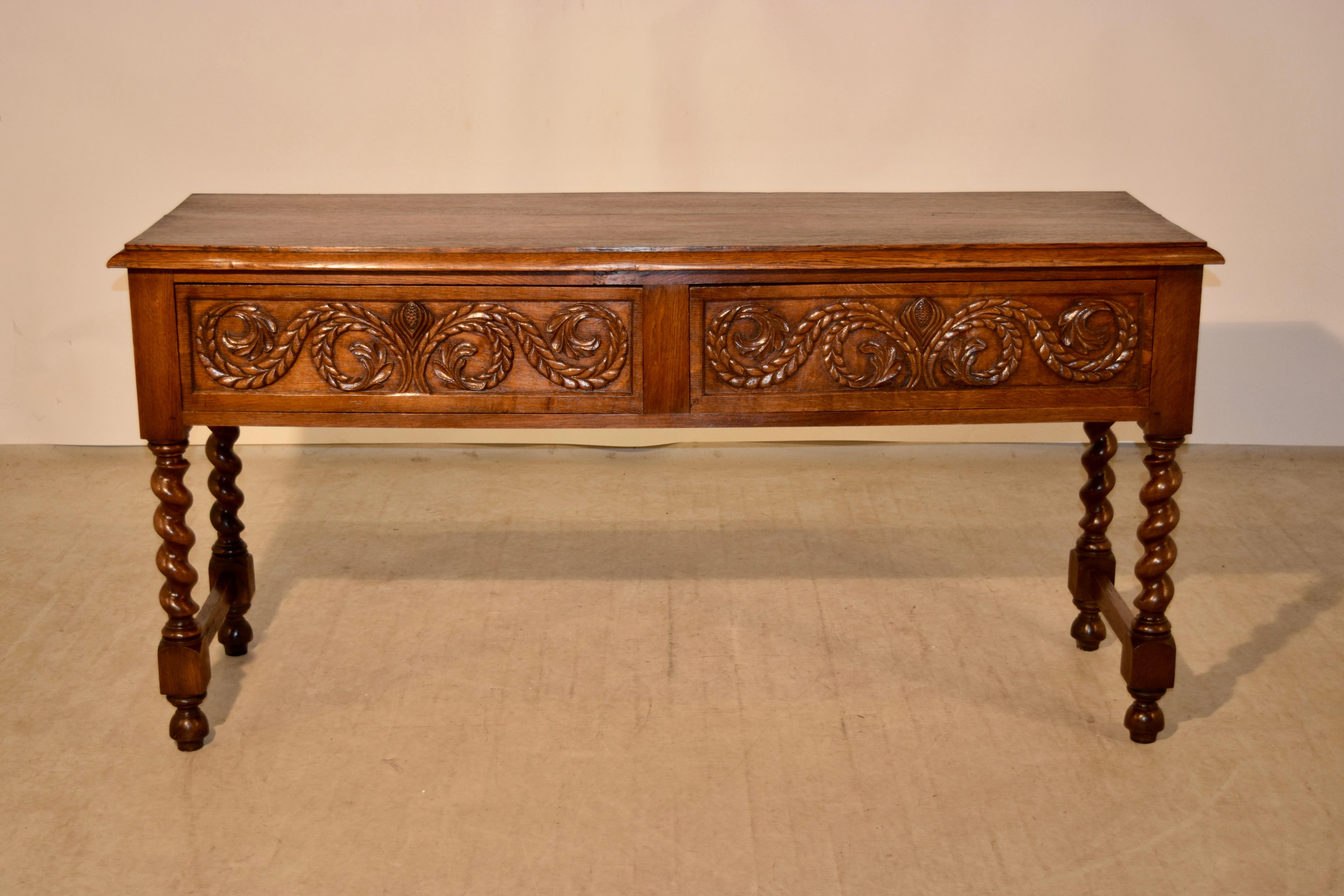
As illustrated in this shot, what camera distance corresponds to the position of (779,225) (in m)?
2.95

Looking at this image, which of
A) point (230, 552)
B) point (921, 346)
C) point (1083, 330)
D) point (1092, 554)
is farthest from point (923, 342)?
point (230, 552)

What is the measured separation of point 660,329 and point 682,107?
209 cm

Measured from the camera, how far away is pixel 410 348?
2.78 metres

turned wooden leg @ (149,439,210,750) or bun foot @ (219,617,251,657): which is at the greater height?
turned wooden leg @ (149,439,210,750)

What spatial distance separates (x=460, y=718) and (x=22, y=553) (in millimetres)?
1661

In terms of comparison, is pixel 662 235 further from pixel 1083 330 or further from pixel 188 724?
pixel 188 724

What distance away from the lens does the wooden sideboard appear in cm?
272

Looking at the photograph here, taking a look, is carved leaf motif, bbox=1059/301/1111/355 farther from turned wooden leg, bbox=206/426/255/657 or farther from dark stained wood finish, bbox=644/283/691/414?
turned wooden leg, bbox=206/426/255/657

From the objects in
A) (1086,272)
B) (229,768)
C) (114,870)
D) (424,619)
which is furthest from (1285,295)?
(114,870)

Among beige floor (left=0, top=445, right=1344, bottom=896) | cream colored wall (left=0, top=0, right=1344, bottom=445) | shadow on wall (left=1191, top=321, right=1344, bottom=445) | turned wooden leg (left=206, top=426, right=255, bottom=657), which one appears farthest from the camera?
shadow on wall (left=1191, top=321, right=1344, bottom=445)

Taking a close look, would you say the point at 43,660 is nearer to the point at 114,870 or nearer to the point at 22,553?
the point at 22,553

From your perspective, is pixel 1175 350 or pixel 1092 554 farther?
pixel 1092 554

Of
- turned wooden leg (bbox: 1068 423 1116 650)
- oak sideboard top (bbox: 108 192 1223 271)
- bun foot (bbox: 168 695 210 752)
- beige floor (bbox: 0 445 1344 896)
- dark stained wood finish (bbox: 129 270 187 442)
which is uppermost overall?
oak sideboard top (bbox: 108 192 1223 271)

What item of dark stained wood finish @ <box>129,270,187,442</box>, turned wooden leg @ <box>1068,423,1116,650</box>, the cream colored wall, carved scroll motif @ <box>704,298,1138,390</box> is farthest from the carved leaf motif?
the cream colored wall
